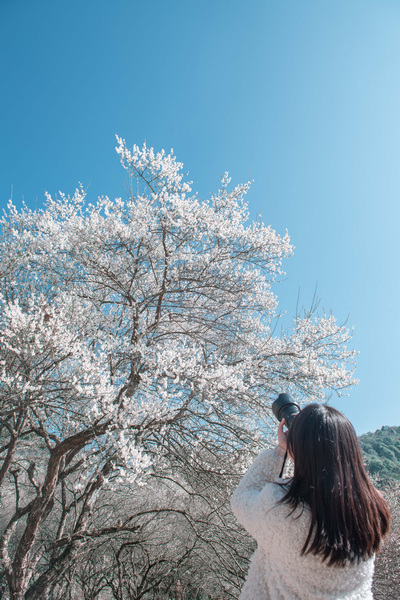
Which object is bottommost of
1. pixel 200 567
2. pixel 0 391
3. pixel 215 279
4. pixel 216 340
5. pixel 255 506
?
pixel 200 567

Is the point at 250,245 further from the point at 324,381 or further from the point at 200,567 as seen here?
the point at 200,567

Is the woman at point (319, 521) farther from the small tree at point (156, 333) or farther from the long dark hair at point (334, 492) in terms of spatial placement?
the small tree at point (156, 333)

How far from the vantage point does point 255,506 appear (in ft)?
3.52

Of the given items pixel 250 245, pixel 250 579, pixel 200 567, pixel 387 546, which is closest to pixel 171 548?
pixel 200 567

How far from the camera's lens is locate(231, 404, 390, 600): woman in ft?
3.14

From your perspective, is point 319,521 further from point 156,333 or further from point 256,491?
point 156,333

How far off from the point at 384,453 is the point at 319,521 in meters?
35.9

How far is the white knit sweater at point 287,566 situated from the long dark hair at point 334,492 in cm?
3

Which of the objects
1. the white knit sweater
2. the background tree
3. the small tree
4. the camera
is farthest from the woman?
the background tree

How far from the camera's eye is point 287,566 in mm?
1005

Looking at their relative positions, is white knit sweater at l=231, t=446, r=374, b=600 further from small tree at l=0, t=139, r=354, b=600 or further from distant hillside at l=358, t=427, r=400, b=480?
distant hillside at l=358, t=427, r=400, b=480

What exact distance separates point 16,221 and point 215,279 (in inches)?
158

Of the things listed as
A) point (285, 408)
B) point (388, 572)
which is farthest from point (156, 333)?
point (388, 572)

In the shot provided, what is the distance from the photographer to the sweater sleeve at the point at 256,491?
3.49 feet
